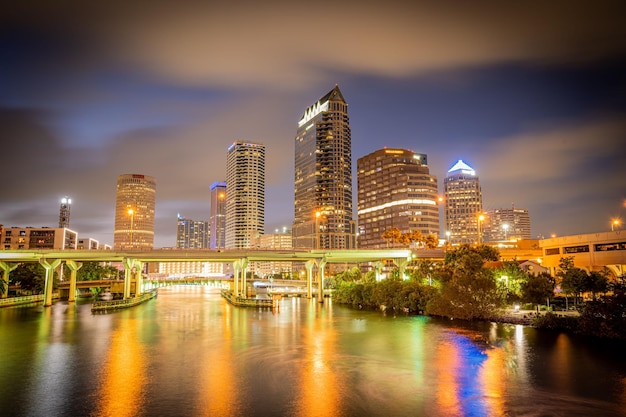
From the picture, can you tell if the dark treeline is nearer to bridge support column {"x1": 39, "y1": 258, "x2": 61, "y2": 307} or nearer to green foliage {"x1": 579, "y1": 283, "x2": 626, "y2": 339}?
green foliage {"x1": 579, "y1": 283, "x2": 626, "y2": 339}

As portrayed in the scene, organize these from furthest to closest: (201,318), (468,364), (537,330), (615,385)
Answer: (201,318) → (537,330) → (468,364) → (615,385)

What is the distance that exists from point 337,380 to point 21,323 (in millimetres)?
59043

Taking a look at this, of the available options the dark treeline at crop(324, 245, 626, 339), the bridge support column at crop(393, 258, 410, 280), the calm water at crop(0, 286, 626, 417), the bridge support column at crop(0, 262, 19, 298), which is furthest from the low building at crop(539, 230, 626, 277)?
the bridge support column at crop(0, 262, 19, 298)

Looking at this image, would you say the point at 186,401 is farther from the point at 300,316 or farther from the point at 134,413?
the point at 300,316

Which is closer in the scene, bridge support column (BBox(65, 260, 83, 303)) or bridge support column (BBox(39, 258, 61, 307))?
bridge support column (BBox(39, 258, 61, 307))

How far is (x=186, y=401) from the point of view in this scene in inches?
1065

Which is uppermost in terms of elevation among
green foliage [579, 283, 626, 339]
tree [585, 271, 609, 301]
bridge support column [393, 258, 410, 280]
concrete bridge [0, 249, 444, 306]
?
concrete bridge [0, 249, 444, 306]

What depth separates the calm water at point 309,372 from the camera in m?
26.1

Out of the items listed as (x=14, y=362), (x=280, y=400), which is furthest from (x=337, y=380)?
(x=14, y=362)

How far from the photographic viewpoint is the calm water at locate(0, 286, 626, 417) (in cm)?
→ 2614

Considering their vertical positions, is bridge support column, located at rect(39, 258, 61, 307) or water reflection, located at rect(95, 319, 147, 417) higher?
bridge support column, located at rect(39, 258, 61, 307)

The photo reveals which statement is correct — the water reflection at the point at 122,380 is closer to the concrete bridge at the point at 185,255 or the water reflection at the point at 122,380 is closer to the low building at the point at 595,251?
the concrete bridge at the point at 185,255

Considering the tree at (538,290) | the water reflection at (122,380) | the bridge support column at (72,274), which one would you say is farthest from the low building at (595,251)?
the bridge support column at (72,274)

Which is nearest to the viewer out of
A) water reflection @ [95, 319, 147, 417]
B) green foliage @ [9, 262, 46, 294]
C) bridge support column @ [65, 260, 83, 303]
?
water reflection @ [95, 319, 147, 417]
